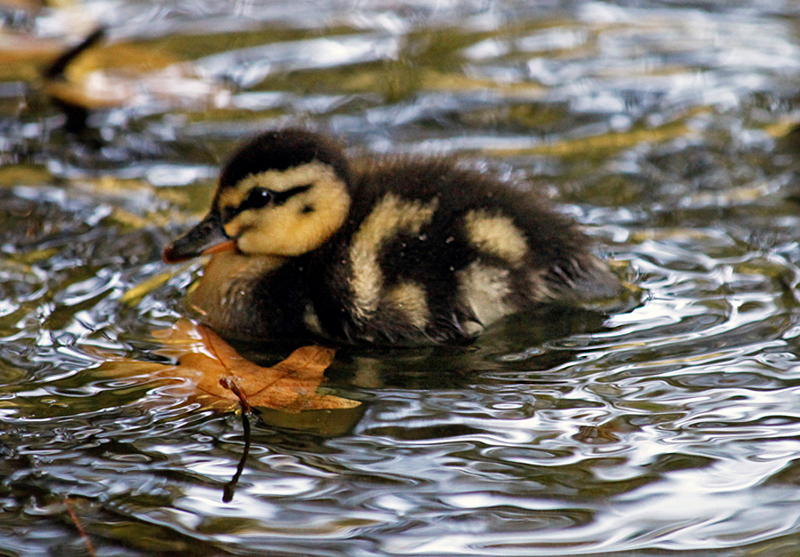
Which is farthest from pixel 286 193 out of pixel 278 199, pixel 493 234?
pixel 493 234

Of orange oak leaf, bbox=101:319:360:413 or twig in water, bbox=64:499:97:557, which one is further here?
orange oak leaf, bbox=101:319:360:413

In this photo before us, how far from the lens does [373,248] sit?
106 inches

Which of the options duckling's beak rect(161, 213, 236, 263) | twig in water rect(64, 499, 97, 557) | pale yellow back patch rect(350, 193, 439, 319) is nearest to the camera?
twig in water rect(64, 499, 97, 557)

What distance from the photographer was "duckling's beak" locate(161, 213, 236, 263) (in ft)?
9.17

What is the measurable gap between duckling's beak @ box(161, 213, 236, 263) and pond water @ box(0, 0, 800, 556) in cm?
19

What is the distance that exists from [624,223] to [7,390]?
1.92 metres

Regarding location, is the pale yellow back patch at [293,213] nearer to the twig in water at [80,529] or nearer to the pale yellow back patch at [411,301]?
the pale yellow back patch at [411,301]

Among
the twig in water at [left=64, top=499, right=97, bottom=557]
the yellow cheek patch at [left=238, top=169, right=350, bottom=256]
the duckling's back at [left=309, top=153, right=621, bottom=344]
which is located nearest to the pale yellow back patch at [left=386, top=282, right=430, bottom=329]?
the duckling's back at [left=309, top=153, right=621, bottom=344]

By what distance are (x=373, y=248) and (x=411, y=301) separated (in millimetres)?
160

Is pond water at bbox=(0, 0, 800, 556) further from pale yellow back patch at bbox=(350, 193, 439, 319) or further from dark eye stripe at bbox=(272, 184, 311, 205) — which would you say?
dark eye stripe at bbox=(272, 184, 311, 205)

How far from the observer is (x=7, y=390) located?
2477 millimetres

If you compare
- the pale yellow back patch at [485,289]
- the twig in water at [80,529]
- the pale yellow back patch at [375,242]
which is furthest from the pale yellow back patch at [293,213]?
the twig in water at [80,529]

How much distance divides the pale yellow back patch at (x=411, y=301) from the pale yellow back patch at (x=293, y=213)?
0.24 m

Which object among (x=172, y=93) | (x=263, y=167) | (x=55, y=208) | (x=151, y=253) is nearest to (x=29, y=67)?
(x=172, y=93)
